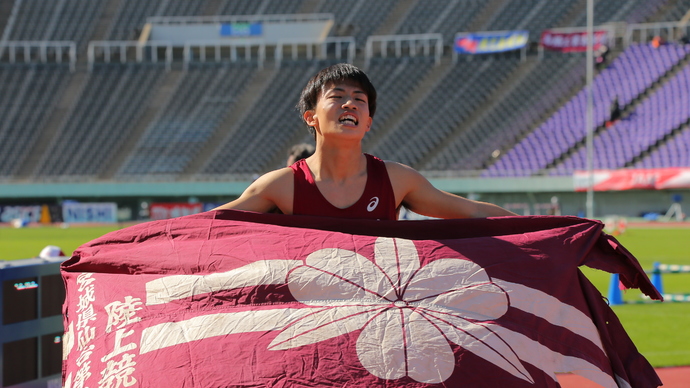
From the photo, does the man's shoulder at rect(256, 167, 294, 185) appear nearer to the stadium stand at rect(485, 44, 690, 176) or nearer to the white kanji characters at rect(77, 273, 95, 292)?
the white kanji characters at rect(77, 273, 95, 292)

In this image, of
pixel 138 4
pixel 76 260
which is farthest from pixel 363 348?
pixel 138 4

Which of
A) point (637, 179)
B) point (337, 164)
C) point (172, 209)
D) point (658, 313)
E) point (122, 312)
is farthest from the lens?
point (172, 209)

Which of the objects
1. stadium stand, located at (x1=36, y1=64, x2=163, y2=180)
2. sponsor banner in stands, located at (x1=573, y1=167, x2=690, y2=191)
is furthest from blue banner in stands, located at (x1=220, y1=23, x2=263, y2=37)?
sponsor banner in stands, located at (x1=573, y1=167, x2=690, y2=191)

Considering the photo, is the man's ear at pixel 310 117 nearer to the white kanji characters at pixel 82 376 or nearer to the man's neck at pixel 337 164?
the man's neck at pixel 337 164

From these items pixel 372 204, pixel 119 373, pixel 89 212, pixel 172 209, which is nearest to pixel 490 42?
pixel 172 209

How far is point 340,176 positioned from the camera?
10.8ft

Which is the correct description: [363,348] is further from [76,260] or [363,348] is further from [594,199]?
[594,199]

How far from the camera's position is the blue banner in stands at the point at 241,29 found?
1619 inches

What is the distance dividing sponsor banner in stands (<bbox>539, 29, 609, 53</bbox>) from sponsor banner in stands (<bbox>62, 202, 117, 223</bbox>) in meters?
22.9

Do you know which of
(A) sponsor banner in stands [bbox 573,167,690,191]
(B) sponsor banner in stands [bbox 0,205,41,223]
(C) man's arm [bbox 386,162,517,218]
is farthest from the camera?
(B) sponsor banner in stands [bbox 0,205,41,223]

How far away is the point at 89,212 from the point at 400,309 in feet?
109

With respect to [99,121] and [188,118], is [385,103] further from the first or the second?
[99,121]

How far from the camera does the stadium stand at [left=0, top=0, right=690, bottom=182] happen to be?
1326 inches

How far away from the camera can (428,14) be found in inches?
1606
